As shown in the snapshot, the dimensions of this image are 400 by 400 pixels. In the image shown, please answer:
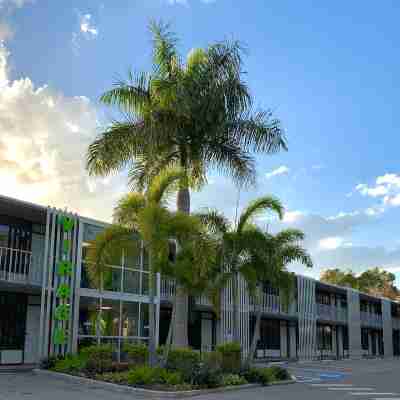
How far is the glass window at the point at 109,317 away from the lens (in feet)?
69.3

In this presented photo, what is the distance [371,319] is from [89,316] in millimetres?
34882

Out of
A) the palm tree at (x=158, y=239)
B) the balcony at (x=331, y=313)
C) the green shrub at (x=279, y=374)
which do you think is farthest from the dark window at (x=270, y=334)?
the palm tree at (x=158, y=239)

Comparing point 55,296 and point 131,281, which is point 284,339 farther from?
point 55,296

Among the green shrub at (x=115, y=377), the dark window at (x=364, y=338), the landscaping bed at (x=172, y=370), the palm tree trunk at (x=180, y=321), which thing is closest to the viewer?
the landscaping bed at (x=172, y=370)

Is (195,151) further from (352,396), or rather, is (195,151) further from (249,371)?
(352,396)

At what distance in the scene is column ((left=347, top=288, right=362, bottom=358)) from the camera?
44.9 meters

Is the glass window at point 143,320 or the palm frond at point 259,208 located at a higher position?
the palm frond at point 259,208

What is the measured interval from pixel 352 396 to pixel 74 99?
37.0 ft

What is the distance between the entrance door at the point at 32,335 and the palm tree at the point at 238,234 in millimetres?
7762

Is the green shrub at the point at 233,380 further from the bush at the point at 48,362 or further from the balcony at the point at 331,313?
the balcony at the point at 331,313

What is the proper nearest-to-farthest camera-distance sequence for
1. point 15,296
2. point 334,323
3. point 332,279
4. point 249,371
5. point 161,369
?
point 161,369 < point 249,371 < point 15,296 < point 334,323 < point 332,279

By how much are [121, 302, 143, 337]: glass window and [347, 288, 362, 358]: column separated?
26.7 m

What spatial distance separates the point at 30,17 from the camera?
15750 mm

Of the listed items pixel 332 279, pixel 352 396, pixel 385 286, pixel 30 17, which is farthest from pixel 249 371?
pixel 385 286
